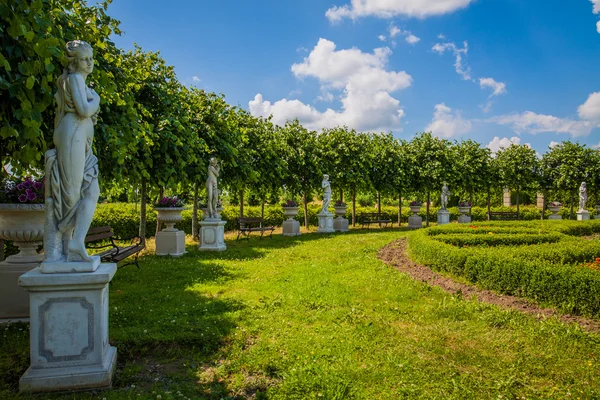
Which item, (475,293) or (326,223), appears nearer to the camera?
(475,293)

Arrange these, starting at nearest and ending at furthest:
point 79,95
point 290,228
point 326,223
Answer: point 79,95 < point 290,228 < point 326,223

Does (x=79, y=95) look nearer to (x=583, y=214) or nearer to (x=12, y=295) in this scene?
(x=12, y=295)

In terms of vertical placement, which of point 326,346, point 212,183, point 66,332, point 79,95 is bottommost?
point 326,346

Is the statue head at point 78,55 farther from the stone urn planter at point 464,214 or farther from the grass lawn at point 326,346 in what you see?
the stone urn planter at point 464,214

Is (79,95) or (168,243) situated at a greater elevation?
(79,95)

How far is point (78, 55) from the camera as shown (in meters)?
3.32

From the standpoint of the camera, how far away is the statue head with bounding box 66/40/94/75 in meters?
3.31

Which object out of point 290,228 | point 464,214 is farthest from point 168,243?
point 464,214

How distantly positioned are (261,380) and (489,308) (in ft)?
12.3

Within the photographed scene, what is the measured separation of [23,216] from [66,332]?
8.50 feet

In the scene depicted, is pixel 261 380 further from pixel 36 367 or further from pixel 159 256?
pixel 159 256

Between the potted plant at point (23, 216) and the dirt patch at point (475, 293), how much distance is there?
6.46 meters

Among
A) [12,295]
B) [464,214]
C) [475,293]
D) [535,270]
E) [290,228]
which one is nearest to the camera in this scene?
[12,295]

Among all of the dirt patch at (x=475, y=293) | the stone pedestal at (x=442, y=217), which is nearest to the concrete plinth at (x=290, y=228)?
the dirt patch at (x=475, y=293)
